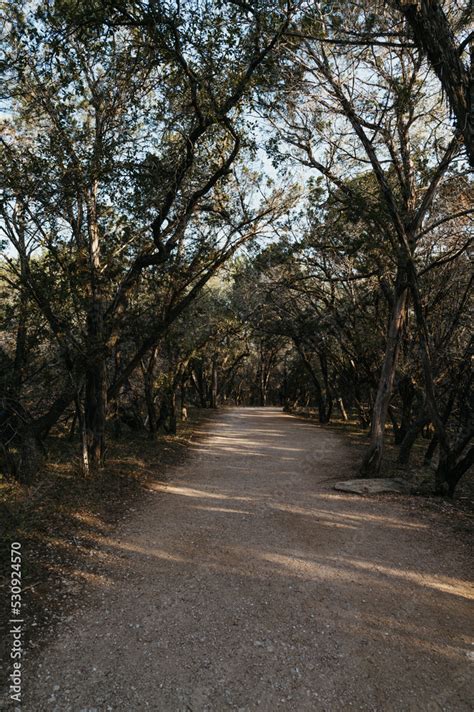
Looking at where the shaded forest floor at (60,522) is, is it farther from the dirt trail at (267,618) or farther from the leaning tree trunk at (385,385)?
the leaning tree trunk at (385,385)

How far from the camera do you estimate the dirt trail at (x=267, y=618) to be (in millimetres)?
2941

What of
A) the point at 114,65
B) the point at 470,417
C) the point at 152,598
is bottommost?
the point at 152,598

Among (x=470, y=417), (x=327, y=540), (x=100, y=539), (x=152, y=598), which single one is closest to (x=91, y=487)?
(x=100, y=539)

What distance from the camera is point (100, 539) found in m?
5.48

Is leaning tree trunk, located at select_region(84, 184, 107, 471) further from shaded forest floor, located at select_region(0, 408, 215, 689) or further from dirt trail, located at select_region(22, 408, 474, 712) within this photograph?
dirt trail, located at select_region(22, 408, 474, 712)

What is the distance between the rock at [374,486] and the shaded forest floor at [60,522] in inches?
158

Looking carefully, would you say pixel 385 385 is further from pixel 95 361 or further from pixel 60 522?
pixel 60 522

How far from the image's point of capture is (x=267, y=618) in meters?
3.83

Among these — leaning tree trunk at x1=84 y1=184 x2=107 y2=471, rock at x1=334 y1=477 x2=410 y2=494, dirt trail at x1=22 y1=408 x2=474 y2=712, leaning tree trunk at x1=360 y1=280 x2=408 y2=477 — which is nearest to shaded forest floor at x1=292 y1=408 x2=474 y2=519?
rock at x1=334 y1=477 x2=410 y2=494

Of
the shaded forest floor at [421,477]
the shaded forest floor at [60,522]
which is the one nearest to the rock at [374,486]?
the shaded forest floor at [421,477]

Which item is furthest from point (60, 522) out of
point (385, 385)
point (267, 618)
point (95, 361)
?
point (385, 385)

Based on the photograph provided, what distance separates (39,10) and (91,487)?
7.25 metres

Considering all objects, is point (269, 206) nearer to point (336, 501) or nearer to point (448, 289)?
point (448, 289)

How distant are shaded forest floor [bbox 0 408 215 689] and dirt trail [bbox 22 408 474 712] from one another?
0.82 feet
